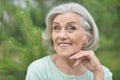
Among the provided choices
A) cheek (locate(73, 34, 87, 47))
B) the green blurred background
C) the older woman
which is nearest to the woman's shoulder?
the older woman

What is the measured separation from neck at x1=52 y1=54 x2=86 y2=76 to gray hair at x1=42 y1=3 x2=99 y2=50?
115mm

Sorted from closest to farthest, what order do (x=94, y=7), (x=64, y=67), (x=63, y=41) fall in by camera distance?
1. (x=63, y=41)
2. (x=64, y=67)
3. (x=94, y=7)

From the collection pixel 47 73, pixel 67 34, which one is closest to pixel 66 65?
pixel 47 73

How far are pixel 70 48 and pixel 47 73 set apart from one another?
0.28 metres

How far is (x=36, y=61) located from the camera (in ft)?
11.0

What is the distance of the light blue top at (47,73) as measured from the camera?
330 cm

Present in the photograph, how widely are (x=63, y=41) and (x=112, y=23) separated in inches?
52.2

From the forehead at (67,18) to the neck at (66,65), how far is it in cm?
30

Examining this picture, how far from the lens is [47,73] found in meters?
3.37

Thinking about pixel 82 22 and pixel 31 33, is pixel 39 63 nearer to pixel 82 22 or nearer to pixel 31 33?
pixel 31 33

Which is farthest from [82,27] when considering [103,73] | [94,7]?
[94,7]

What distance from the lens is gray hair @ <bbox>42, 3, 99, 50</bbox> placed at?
10.8 feet

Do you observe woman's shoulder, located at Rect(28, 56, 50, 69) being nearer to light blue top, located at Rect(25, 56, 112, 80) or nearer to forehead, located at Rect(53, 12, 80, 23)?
light blue top, located at Rect(25, 56, 112, 80)

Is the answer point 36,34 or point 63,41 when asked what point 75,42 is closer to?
point 63,41
